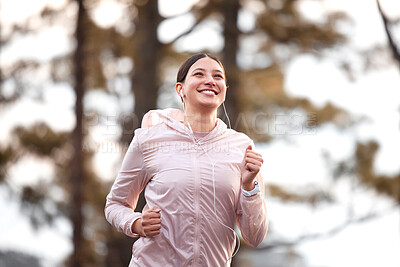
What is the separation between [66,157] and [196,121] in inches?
212

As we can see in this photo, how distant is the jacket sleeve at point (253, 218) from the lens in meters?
1.84

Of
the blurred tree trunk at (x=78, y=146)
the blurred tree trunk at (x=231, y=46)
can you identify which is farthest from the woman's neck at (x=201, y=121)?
the blurred tree trunk at (x=78, y=146)

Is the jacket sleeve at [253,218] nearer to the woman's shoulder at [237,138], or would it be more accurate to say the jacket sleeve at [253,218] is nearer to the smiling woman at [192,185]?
the smiling woman at [192,185]

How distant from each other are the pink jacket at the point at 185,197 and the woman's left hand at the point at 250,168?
48 mm

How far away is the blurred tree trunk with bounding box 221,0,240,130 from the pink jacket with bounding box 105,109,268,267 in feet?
11.4

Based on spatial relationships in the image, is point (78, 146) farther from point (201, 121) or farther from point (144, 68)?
point (201, 121)

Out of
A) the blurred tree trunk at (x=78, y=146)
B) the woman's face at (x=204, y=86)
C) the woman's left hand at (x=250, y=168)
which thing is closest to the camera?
the woman's left hand at (x=250, y=168)

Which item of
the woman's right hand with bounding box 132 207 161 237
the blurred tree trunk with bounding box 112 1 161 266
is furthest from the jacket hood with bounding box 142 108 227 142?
the blurred tree trunk with bounding box 112 1 161 266

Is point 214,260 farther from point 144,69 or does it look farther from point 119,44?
point 119,44

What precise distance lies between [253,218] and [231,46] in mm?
4038

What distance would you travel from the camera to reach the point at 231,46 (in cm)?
570

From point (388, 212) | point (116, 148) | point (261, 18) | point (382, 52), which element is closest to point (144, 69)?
point (116, 148)

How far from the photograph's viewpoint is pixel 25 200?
7070 millimetres

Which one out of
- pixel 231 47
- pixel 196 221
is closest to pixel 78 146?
pixel 231 47
